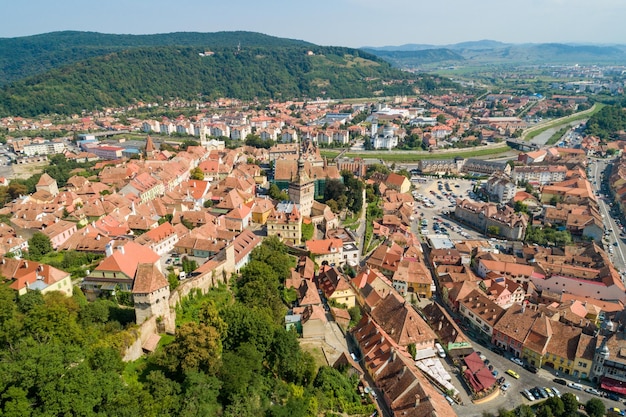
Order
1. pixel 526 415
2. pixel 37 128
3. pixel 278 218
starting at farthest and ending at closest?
pixel 37 128
pixel 278 218
pixel 526 415

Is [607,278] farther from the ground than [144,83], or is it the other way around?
[144,83]

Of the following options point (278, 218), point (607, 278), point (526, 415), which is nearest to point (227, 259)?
point (278, 218)

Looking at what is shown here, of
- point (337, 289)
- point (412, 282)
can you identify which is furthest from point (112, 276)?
point (412, 282)

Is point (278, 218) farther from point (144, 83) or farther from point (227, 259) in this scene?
point (144, 83)

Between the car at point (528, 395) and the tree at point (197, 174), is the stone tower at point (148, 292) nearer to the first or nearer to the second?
the car at point (528, 395)

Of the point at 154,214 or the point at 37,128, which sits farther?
the point at 37,128

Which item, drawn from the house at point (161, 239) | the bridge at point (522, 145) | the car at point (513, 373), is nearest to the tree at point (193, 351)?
the house at point (161, 239)

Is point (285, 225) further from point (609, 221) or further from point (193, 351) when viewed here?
point (609, 221)
